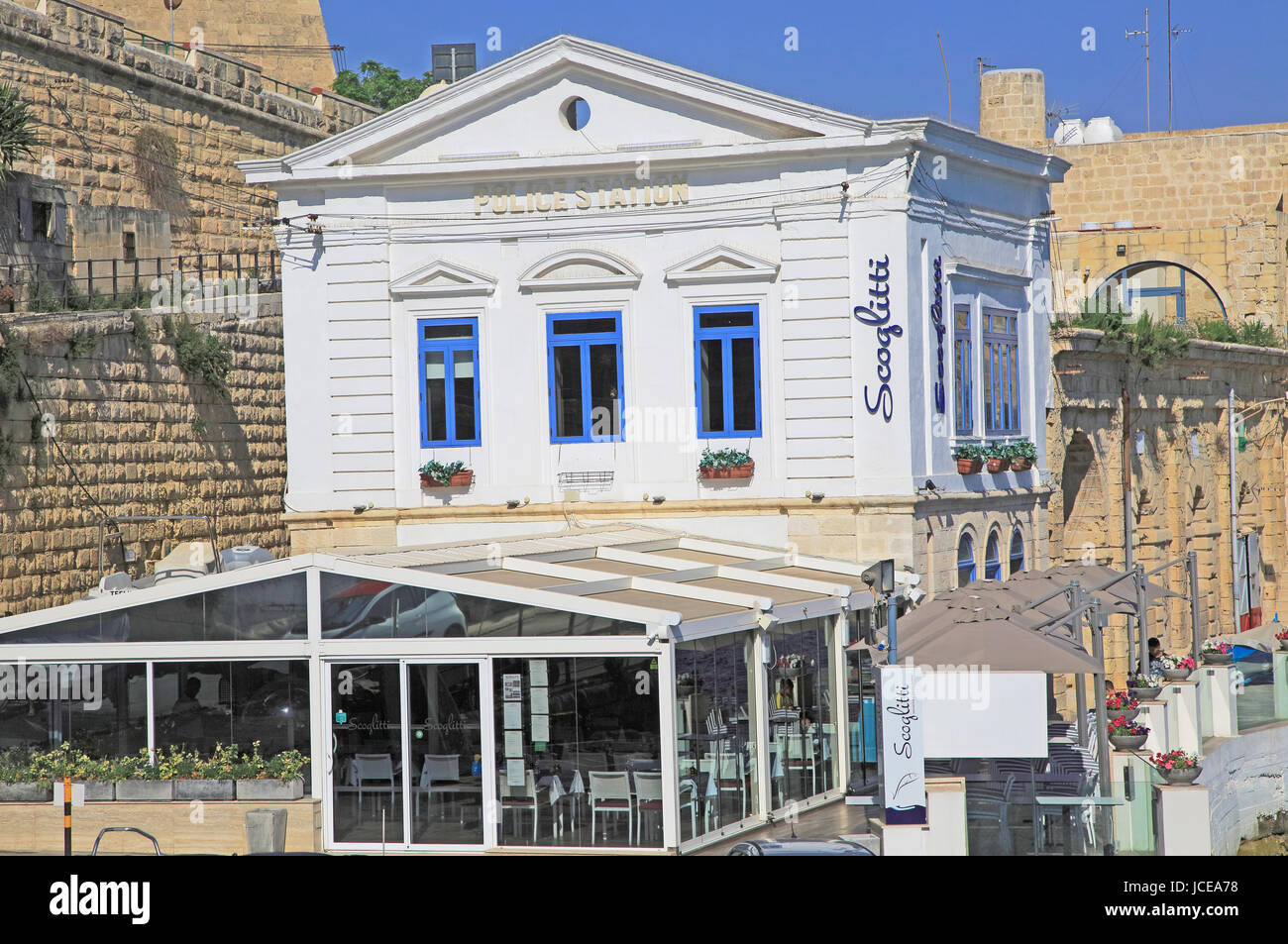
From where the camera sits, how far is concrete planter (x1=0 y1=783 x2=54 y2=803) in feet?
54.7

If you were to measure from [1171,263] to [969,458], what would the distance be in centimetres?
2312

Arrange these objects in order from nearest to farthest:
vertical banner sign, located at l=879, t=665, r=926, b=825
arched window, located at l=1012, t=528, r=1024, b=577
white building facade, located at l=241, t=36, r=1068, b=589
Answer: vertical banner sign, located at l=879, t=665, r=926, b=825 < white building facade, located at l=241, t=36, r=1068, b=589 < arched window, located at l=1012, t=528, r=1024, b=577

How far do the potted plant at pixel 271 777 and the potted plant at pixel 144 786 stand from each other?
2.20ft

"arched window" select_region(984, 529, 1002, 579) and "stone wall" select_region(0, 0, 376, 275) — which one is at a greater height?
"stone wall" select_region(0, 0, 376, 275)

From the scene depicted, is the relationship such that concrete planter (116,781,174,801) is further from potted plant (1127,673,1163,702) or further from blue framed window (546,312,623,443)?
potted plant (1127,673,1163,702)

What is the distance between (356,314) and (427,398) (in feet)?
4.94

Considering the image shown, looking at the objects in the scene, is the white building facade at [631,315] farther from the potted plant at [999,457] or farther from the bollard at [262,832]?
the bollard at [262,832]

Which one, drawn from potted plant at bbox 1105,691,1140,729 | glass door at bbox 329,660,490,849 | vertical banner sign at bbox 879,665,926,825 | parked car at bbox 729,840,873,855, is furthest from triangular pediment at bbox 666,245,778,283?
parked car at bbox 729,840,873,855

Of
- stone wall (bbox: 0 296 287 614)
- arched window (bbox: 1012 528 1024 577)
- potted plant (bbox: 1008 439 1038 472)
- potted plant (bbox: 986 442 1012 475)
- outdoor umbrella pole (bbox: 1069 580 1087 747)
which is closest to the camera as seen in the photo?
outdoor umbrella pole (bbox: 1069 580 1087 747)

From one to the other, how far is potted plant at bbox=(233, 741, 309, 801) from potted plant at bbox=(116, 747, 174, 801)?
0.67 metres

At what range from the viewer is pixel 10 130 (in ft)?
85.4

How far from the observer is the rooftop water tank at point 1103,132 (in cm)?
5047
